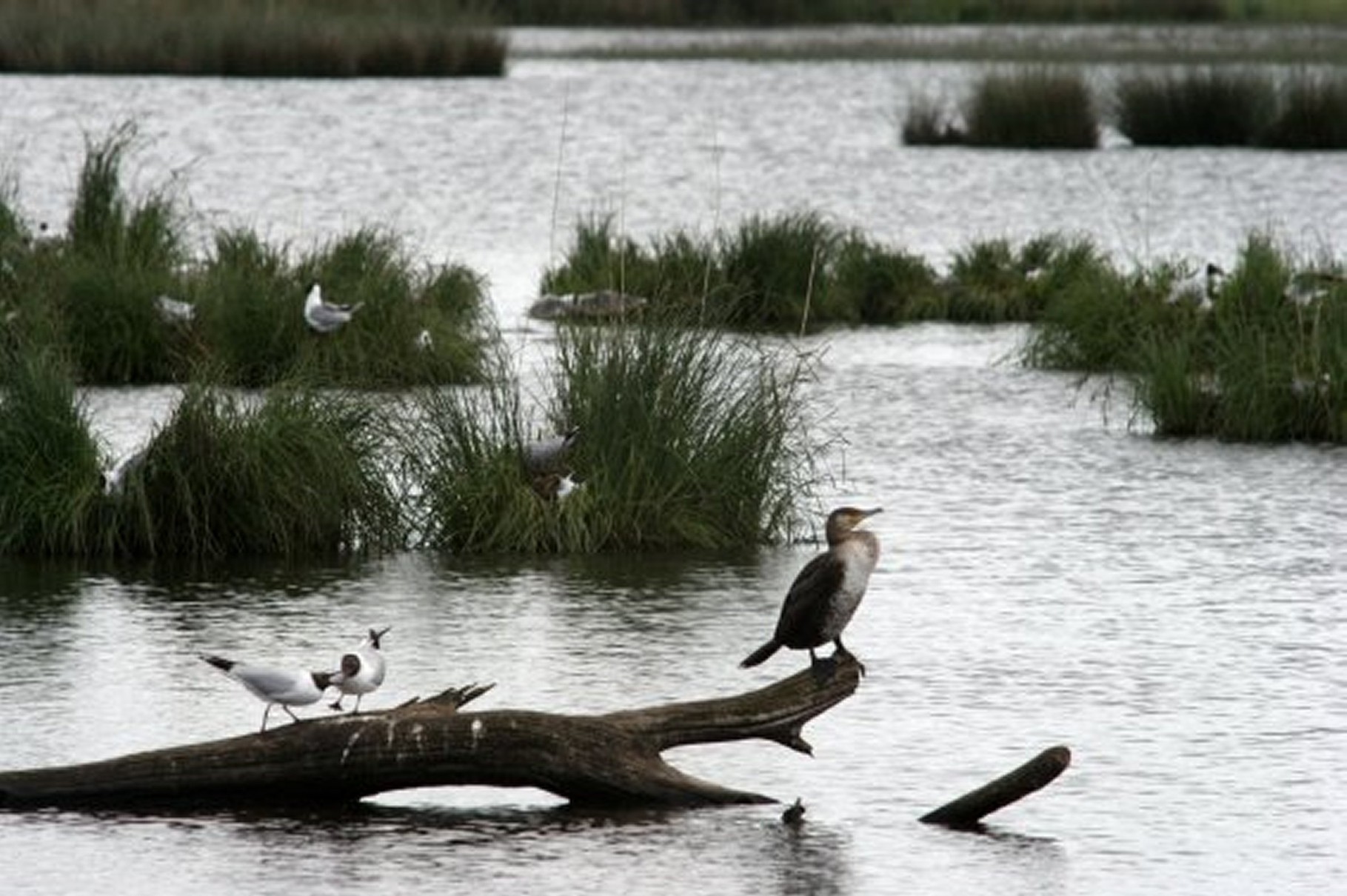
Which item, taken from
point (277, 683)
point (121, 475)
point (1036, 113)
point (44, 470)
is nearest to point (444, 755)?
point (277, 683)

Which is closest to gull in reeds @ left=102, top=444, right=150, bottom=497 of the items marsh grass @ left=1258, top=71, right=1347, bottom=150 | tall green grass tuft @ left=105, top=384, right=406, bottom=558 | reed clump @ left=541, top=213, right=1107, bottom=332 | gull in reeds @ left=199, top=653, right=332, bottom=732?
tall green grass tuft @ left=105, top=384, right=406, bottom=558

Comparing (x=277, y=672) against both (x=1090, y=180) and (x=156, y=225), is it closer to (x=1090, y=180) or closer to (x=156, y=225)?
(x=156, y=225)

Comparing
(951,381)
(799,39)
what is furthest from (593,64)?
(951,381)

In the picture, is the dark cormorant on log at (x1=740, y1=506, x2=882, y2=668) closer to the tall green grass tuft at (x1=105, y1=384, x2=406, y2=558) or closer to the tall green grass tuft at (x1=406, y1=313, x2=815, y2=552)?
the tall green grass tuft at (x1=406, y1=313, x2=815, y2=552)

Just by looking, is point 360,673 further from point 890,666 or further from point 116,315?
point 116,315

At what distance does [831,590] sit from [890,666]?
2530mm

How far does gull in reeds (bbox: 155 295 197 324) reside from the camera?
20180 mm

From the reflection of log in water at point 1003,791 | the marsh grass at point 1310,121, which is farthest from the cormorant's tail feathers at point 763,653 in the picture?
the marsh grass at point 1310,121

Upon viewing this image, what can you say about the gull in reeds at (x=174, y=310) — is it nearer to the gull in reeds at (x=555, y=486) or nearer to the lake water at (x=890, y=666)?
the lake water at (x=890, y=666)

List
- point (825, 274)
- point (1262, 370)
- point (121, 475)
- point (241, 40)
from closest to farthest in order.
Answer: point (121, 475)
point (1262, 370)
point (825, 274)
point (241, 40)

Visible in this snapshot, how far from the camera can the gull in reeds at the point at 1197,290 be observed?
2103 centimetres

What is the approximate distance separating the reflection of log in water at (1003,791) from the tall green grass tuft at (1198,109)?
34.4 metres

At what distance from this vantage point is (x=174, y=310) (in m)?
20.2

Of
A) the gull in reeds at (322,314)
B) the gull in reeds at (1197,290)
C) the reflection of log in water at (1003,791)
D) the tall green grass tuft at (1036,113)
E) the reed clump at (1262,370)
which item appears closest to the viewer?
the reflection of log in water at (1003,791)
